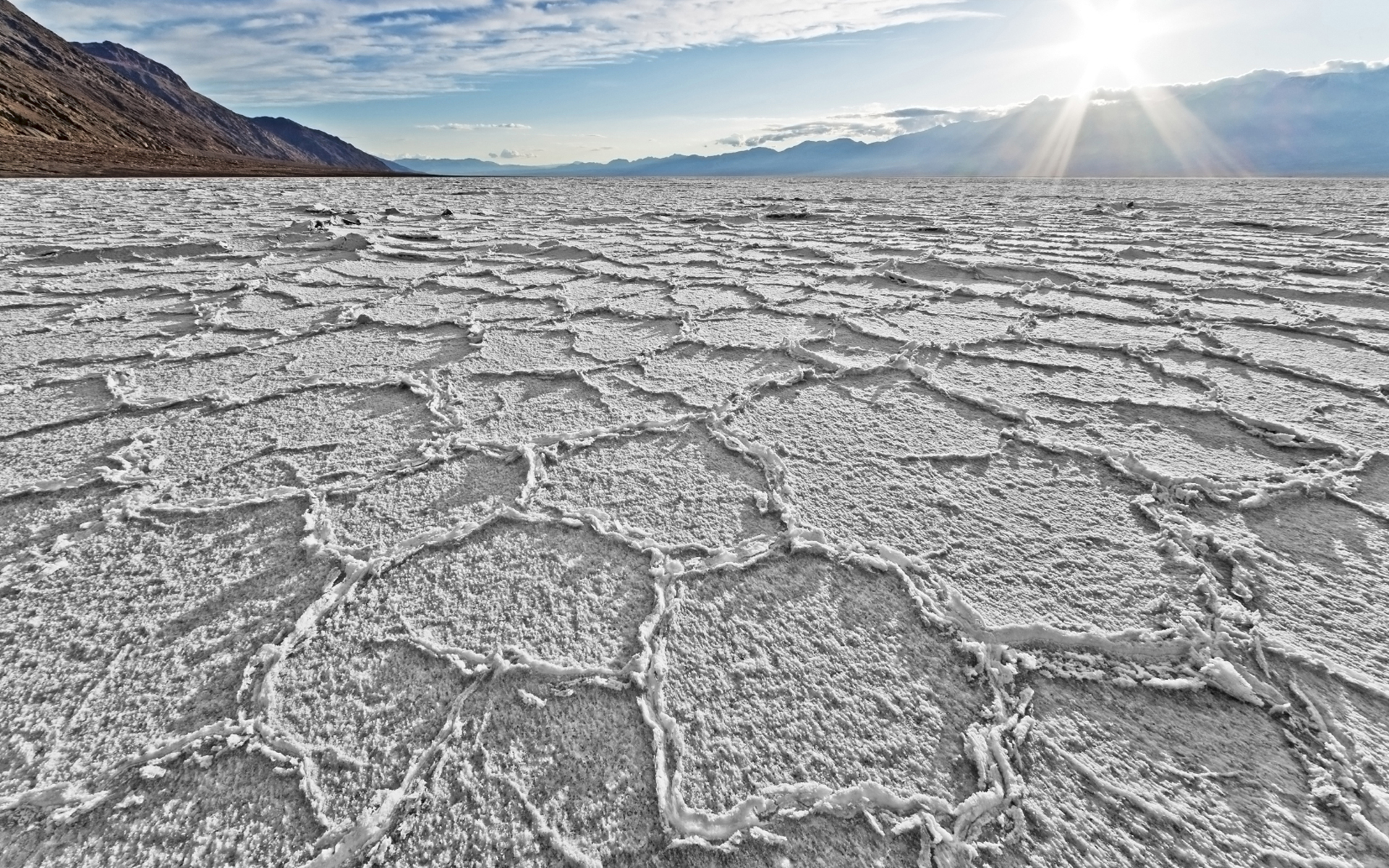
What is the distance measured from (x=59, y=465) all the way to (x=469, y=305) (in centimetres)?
165

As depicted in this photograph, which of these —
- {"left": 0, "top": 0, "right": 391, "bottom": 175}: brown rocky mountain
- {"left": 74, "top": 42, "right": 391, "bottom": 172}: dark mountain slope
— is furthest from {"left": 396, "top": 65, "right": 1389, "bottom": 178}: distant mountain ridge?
{"left": 0, "top": 0, "right": 391, "bottom": 175}: brown rocky mountain

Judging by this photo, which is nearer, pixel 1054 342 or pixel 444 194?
pixel 1054 342

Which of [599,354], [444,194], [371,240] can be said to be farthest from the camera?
[444,194]

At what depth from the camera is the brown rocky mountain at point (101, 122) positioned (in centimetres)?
1445

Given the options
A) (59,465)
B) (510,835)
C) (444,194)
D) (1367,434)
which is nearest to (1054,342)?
(1367,434)

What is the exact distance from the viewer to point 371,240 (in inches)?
172

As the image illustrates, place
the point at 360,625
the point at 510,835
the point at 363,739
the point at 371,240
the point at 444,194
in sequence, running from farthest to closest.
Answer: the point at 444,194 → the point at 371,240 → the point at 360,625 → the point at 363,739 → the point at 510,835

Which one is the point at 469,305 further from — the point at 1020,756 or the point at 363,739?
the point at 1020,756

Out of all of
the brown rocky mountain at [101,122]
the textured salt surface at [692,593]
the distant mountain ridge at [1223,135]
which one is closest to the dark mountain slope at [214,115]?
the brown rocky mountain at [101,122]

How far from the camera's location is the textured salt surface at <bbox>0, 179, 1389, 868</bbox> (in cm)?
71

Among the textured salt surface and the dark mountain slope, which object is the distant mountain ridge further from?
the textured salt surface

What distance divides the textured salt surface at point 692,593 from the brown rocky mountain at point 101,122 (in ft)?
44.1

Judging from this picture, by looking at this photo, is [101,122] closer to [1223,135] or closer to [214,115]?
[214,115]

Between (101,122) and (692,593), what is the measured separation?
155 feet
